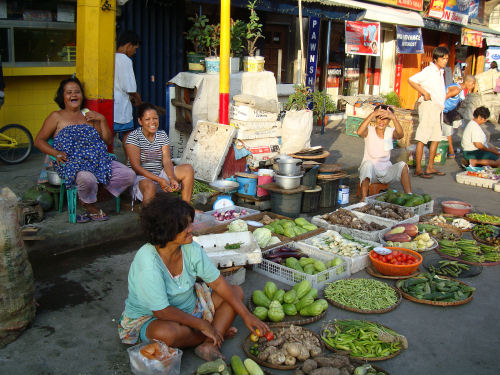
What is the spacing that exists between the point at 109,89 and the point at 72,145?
110 centimetres

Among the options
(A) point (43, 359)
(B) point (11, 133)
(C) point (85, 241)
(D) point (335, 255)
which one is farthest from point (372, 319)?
(B) point (11, 133)

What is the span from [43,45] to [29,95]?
84 cm

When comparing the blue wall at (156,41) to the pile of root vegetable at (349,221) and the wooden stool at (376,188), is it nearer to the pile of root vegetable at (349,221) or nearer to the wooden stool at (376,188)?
the wooden stool at (376,188)

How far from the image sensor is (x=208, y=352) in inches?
142

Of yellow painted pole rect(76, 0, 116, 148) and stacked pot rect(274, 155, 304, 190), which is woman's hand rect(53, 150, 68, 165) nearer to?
yellow painted pole rect(76, 0, 116, 148)

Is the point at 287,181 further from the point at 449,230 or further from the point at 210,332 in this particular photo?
the point at 210,332

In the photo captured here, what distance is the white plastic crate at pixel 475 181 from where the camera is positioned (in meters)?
8.85

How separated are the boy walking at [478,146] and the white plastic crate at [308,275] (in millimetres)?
5643

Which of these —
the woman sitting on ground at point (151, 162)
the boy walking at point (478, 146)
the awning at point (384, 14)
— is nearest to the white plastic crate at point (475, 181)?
the boy walking at point (478, 146)

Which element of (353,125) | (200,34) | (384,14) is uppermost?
(384,14)

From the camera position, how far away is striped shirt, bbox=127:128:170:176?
626 cm

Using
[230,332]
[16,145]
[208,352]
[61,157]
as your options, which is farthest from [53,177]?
[208,352]

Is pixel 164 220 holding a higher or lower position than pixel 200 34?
lower

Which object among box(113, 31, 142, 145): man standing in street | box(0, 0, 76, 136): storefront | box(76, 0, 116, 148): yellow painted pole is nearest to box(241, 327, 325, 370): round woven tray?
Result: box(76, 0, 116, 148): yellow painted pole
